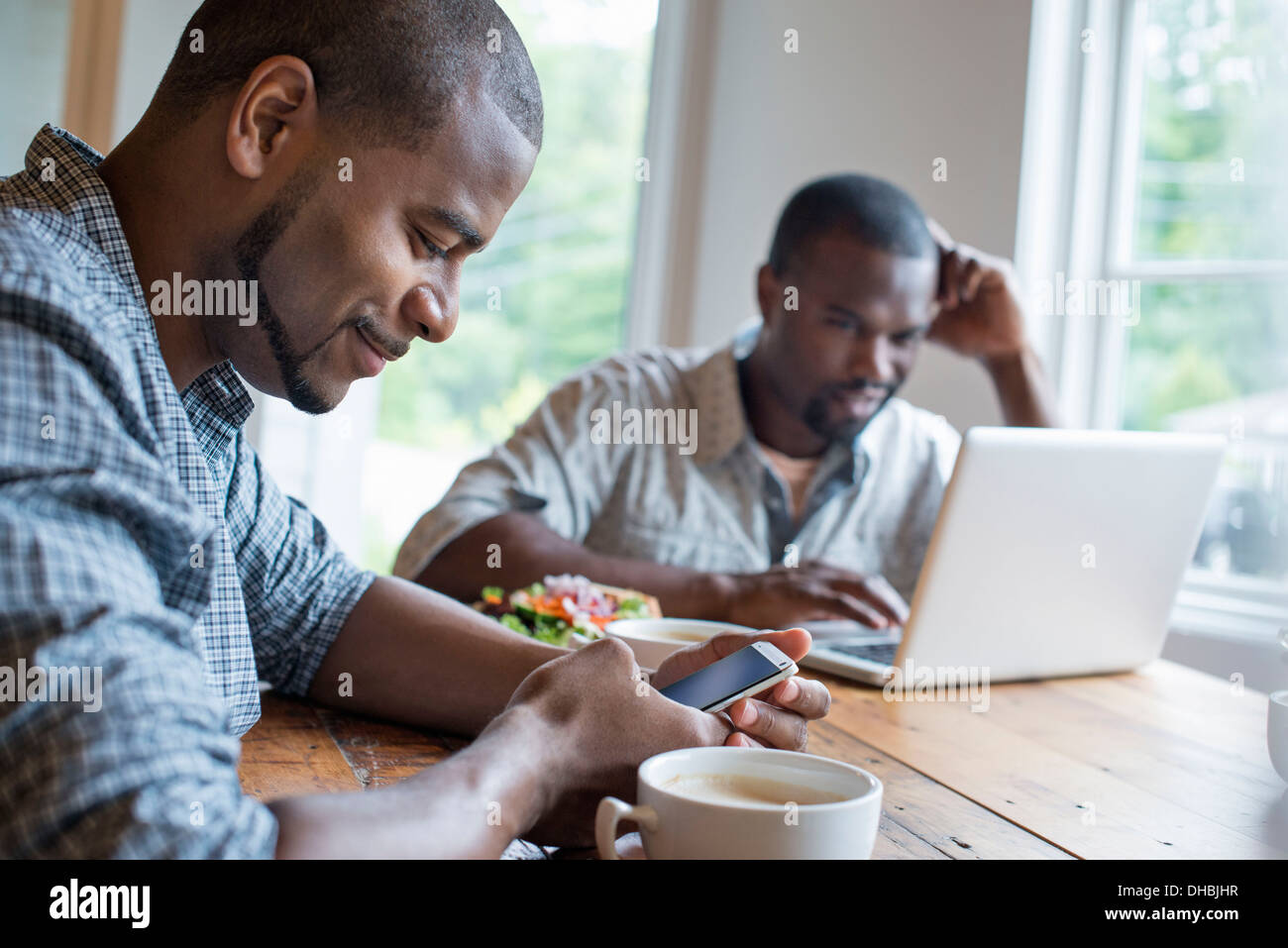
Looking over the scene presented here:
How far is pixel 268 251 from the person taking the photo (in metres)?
0.84

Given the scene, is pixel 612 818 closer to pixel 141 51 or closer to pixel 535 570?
pixel 535 570

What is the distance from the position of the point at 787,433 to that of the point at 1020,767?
1.09 meters

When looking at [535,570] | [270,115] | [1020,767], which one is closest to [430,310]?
[270,115]

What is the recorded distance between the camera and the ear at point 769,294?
2074 mm

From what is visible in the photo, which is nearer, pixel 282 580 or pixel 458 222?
pixel 458 222

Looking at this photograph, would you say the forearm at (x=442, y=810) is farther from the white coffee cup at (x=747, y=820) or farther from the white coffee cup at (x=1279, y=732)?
the white coffee cup at (x=1279, y=732)

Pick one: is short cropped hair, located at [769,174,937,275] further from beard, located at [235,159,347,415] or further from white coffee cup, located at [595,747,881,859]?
white coffee cup, located at [595,747,881,859]

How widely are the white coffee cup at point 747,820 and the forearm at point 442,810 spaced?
0.06 meters

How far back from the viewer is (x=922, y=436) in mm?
2133

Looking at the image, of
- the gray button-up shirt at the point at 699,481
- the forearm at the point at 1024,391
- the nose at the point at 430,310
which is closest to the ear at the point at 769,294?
the gray button-up shirt at the point at 699,481
